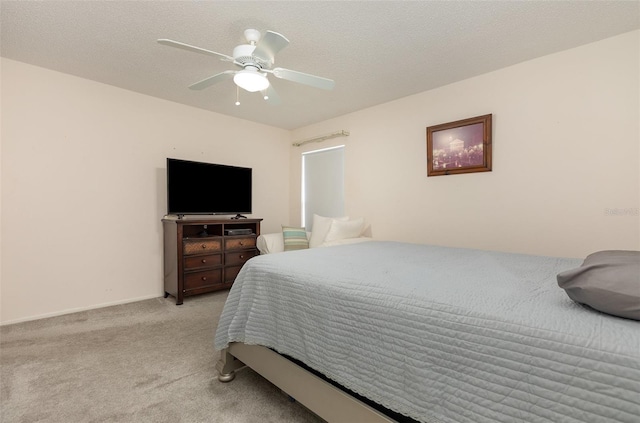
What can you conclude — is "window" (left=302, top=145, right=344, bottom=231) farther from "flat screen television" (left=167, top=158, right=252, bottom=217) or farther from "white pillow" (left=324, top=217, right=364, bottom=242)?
"flat screen television" (left=167, top=158, right=252, bottom=217)

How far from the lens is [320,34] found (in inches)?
84.1

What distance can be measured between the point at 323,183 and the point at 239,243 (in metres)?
1.56

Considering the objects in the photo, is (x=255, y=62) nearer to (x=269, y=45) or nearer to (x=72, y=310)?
(x=269, y=45)

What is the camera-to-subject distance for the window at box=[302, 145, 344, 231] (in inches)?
163

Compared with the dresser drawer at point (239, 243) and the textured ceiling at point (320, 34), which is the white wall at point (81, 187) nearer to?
the textured ceiling at point (320, 34)

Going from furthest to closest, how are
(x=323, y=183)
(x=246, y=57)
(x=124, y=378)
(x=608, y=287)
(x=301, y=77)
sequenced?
1. (x=323, y=183)
2. (x=301, y=77)
3. (x=246, y=57)
4. (x=124, y=378)
5. (x=608, y=287)

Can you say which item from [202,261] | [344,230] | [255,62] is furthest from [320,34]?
[202,261]

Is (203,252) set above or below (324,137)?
below

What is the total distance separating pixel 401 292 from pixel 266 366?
0.92 m

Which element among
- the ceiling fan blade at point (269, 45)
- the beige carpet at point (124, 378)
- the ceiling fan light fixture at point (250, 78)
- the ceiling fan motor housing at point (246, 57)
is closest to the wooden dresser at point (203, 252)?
the beige carpet at point (124, 378)

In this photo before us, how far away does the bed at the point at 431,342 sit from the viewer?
0.69 m

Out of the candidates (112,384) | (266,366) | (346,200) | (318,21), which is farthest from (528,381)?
(346,200)

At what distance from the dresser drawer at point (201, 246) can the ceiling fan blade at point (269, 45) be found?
217cm

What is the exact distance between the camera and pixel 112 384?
168 centimetres
